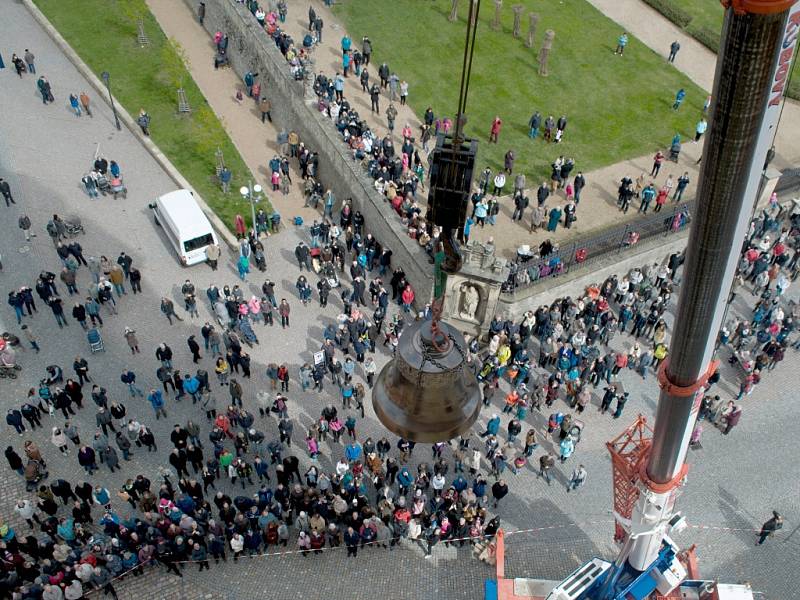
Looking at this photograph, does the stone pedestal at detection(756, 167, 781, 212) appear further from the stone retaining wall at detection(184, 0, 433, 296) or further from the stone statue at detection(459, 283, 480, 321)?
Answer: the stone retaining wall at detection(184, 0, 433, 296)

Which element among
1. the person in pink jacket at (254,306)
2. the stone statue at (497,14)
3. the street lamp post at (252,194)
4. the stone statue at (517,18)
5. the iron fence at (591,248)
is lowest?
the person in pink jacket at (254,306)

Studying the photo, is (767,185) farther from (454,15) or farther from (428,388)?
(428,388)

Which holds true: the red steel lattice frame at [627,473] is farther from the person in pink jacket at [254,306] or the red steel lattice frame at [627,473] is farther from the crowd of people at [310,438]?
the person in pink jacket at [254,306]

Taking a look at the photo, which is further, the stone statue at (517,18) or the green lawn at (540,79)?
the stone statue at (517,18)

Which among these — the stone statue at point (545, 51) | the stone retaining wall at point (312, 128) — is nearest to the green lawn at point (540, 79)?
the stone statue at point (545, 51)

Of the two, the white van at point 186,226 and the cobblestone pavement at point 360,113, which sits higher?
the cobblestone pavement at point 360,113

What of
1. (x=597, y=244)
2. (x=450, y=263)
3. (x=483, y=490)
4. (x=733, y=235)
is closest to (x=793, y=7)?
(x=733, y=235)

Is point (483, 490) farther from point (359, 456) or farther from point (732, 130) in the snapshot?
point (732, 130)

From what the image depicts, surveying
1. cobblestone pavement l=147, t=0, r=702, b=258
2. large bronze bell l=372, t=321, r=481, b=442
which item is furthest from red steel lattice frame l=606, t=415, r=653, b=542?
cobblestone pavement l=147, t=0, r=702, b=258

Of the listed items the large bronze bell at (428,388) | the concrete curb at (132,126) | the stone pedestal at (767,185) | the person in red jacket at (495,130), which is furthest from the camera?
the person in red jacket at (495,130)
